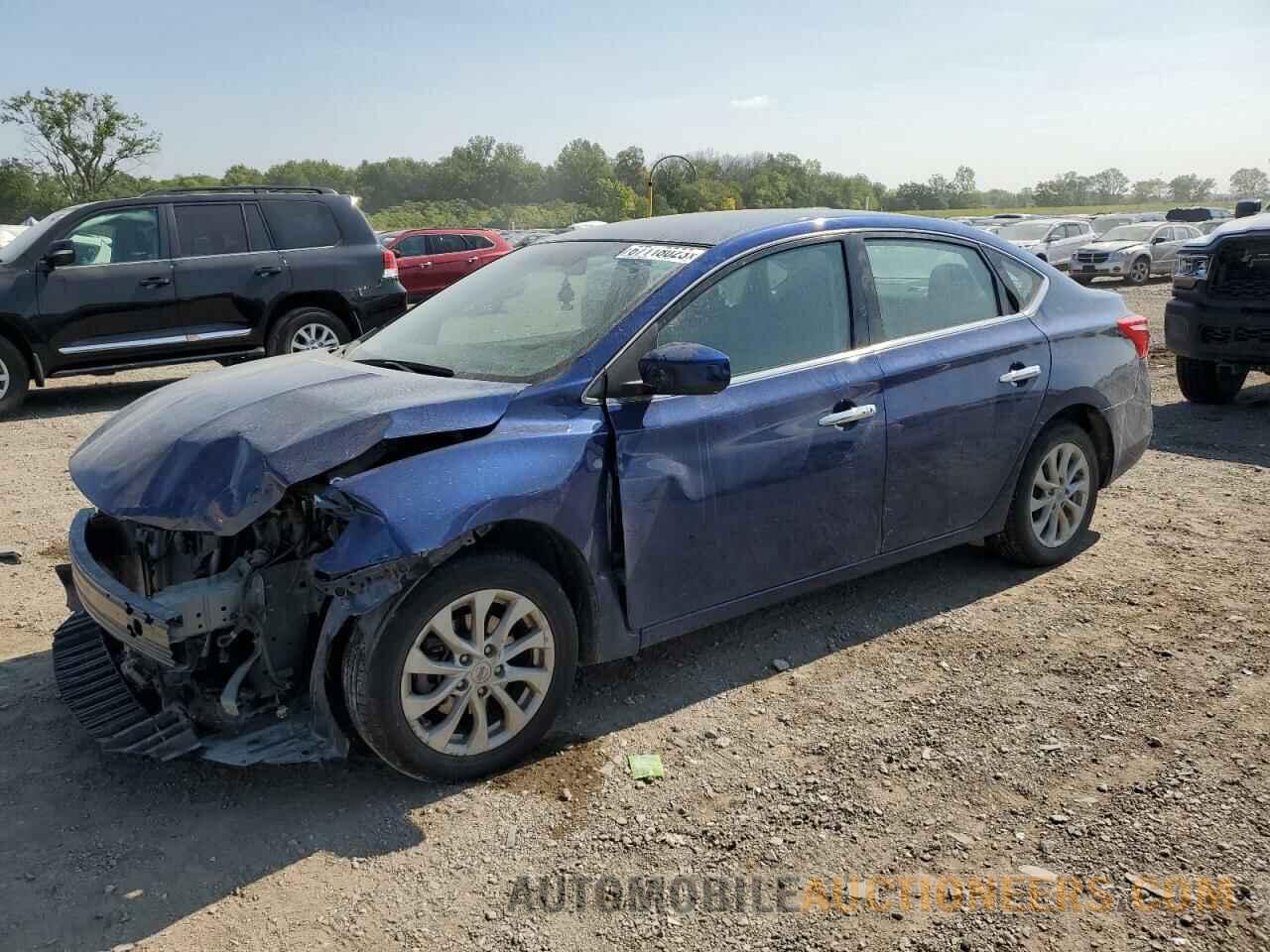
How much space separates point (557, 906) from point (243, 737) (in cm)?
111

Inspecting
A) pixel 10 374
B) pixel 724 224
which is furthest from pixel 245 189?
pixel 724 224

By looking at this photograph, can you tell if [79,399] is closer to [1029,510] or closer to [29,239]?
[29,239]

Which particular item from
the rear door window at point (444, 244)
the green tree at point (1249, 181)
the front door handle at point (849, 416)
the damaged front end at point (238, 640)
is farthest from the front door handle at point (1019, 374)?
the green tree at point (1249, 181)

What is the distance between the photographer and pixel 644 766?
3432 millimetres

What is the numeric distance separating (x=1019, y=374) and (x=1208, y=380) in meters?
5.50

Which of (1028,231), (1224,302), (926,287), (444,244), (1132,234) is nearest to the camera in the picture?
(926,287)

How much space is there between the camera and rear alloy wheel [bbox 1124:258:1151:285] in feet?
85.1

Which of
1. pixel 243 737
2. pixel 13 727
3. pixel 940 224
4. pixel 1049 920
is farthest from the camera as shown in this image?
pixel 940 224

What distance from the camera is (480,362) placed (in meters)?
3.78

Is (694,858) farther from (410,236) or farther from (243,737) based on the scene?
(410,236)

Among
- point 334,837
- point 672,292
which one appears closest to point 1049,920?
point 334,837

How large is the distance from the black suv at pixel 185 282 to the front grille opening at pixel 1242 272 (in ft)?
22.7

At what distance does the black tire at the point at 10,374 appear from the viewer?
926 cm

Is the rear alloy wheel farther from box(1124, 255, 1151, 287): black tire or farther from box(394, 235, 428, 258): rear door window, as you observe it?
box(394, 235, 428, 258): rear door window
